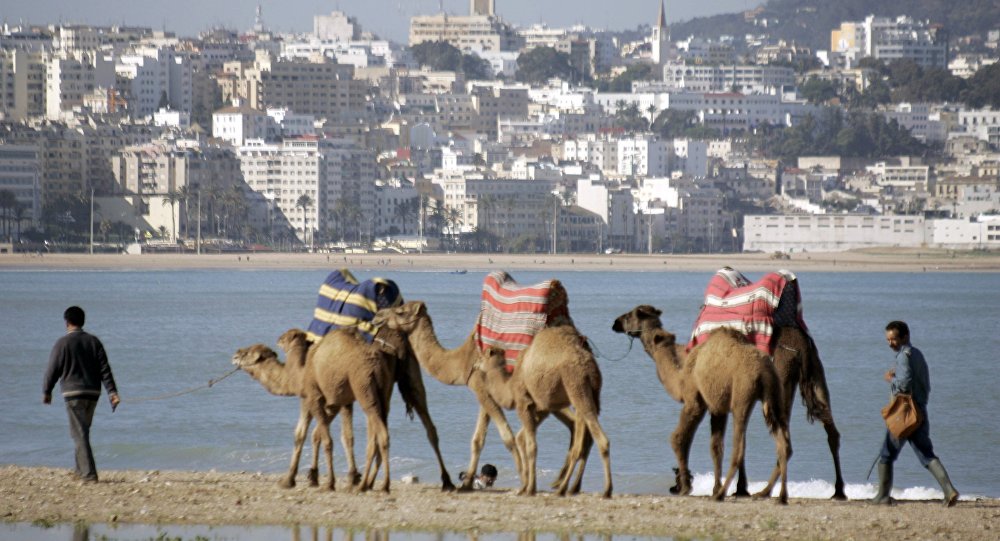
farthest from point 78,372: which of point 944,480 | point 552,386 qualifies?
point 944,480

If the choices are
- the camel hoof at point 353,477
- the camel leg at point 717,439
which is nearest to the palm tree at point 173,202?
the camel hoof at point 353,477

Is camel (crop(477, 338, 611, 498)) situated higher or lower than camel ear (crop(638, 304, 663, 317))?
lower

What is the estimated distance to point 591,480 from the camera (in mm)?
20875

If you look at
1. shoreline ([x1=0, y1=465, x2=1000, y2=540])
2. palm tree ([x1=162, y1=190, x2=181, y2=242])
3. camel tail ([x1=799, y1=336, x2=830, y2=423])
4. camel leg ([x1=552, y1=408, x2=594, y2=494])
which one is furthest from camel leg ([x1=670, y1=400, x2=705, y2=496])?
palm tree ([x1=162, y1=190, x2=181, y2=242])

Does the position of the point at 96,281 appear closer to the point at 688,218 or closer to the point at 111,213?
the point at 111,213

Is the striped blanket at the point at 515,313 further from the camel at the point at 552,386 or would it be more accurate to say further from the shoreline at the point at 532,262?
the shoreline at the point at 532,262

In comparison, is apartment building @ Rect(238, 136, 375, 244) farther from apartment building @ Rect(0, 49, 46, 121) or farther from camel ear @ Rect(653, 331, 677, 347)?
camel ear @ Rect(653, 331, 677, 347)

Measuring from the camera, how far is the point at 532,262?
383 ft

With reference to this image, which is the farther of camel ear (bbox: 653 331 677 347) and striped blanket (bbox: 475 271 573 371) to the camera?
camel ear (bbox: 653 331 677 347)

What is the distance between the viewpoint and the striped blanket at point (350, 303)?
16484 millimetres

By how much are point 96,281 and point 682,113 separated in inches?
4060

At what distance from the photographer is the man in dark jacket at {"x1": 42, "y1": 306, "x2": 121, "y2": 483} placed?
1612 cm

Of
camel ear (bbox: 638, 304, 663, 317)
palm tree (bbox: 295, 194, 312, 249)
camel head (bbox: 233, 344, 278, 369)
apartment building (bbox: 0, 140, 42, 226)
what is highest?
camel ear (bbox: 638, 304, 663, 317)

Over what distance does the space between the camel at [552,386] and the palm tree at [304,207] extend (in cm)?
12079
